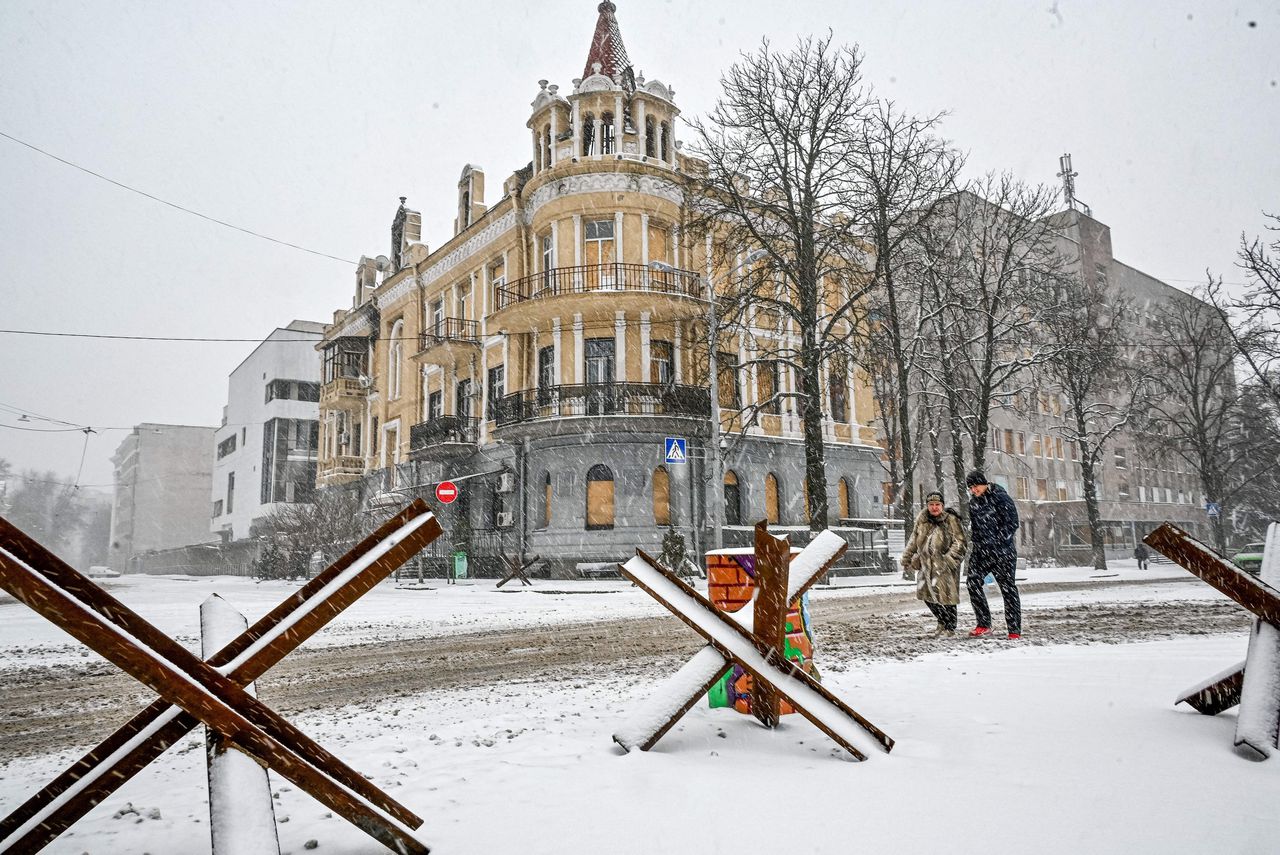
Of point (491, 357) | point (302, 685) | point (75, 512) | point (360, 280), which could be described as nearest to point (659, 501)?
point (491, 357)

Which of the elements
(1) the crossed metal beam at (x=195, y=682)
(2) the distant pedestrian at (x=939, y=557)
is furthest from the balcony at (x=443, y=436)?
(1) the crossed metal beam at (x=195, y=682)

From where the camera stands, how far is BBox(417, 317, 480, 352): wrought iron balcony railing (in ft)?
98.8

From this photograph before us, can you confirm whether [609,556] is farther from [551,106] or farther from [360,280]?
[360,280]

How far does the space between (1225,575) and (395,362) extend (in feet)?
121

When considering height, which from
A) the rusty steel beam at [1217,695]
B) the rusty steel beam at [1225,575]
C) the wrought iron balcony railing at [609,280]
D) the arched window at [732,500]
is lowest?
the rusty steel beam at [1217,695]

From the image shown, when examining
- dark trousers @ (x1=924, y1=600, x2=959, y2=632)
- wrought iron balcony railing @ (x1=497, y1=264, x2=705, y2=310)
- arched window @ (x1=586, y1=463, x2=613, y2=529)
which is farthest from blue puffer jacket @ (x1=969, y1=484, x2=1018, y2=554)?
wrought iron balcony railing @ (x1=497, y1=264, x2=705, y2=310)

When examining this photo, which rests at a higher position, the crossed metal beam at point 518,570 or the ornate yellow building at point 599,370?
the ornate yellow building at point 599,370

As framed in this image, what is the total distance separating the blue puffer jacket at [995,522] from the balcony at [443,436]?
23.6 m

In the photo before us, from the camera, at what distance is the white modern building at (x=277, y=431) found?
51.2m

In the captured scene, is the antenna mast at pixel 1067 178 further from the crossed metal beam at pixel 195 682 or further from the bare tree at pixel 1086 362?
the crossed metal beam at pixel 195 682

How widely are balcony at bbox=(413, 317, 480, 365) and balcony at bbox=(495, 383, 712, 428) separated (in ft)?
18.7

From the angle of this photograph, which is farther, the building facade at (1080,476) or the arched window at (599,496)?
the building facade at (1080,476)

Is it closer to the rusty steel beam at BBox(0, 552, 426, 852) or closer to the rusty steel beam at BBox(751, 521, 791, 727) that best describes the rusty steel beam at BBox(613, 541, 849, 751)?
the rusty steel beam at BBox(751, 521, 791, 727)

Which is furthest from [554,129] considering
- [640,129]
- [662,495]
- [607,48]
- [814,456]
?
[814,456]
